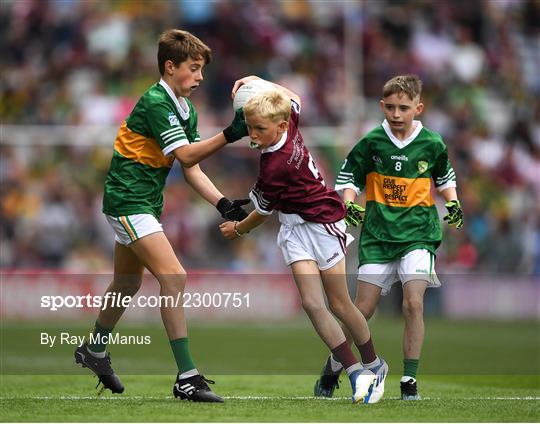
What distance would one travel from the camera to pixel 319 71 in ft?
71.2

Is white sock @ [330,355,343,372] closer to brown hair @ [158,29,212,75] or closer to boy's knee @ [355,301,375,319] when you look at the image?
boy's knee @ [355,301,375,319]

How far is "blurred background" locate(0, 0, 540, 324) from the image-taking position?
19.7m

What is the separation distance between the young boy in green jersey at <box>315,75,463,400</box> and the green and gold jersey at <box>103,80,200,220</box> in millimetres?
1374

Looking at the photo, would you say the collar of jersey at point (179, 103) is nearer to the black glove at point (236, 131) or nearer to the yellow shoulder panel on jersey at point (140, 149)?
the yellow shoulder panel on jersey at point (140, 149)

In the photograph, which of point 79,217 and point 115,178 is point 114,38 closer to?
point 79,217

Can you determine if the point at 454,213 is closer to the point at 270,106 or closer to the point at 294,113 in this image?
the point at 294,113

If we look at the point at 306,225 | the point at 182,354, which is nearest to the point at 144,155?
the point at 306,225

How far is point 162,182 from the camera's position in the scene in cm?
848

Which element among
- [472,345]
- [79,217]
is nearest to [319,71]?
[79,217]

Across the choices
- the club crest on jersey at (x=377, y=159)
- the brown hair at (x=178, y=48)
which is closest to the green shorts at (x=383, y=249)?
the club crest on jersey at (x=377, y=159)

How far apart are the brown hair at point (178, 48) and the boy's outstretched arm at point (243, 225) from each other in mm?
1178

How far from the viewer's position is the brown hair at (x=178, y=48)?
8281 millimetres

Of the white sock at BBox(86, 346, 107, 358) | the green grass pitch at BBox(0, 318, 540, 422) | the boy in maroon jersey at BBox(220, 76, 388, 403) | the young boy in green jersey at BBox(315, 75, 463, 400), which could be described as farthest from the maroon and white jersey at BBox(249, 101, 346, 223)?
the white sock at BBox(86, 346, 107, 358)

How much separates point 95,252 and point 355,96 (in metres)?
4.98
